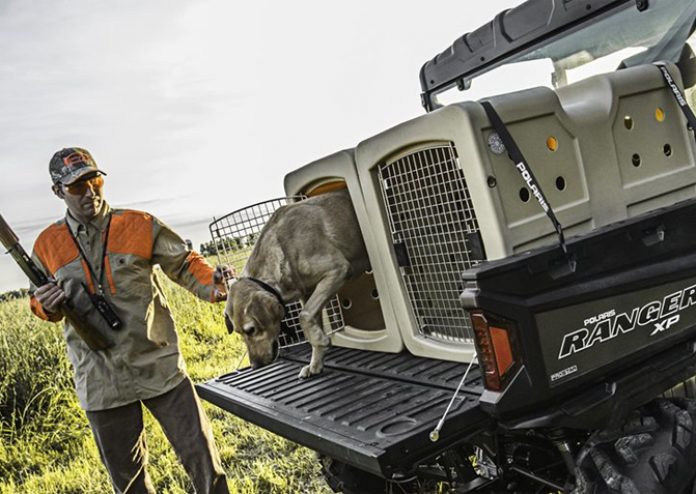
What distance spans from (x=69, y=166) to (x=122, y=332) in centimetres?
92

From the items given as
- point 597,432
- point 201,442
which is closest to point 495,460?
point 597,432

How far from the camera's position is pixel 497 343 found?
6.76 ft

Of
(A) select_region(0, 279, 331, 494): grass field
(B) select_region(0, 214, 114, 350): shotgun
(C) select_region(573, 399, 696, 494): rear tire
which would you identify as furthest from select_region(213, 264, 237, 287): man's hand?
(C) select_region(573, 399, 696, 494): rear tire

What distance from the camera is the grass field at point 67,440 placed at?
460cm

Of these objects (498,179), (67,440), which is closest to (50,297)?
(498,179)

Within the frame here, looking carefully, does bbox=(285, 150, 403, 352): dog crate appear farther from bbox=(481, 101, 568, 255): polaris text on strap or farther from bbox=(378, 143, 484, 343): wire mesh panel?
bbox=(481, 101, 568, 255): polaris text on strap

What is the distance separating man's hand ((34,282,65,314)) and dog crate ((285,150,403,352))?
1.29m

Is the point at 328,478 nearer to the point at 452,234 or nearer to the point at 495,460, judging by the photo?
the point at 495,460

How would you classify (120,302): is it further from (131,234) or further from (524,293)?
(524,293)

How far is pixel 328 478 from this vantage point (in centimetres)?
319

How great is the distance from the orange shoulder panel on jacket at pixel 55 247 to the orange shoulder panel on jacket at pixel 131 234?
0.21m

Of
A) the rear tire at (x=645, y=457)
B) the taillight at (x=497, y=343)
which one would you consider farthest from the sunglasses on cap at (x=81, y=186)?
the rear tire at (x=645, y=457)

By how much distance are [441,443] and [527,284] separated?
0.57 metres

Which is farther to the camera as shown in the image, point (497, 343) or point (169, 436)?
point (169, 436)
